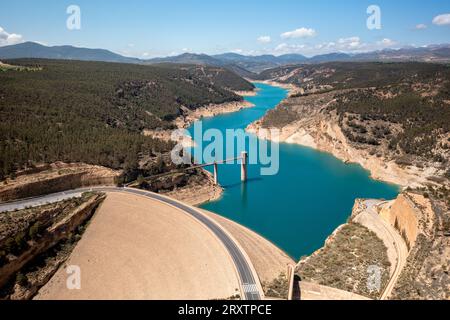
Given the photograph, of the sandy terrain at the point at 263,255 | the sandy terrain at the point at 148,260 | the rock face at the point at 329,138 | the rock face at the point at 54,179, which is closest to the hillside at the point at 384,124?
the rock face at the point at 329,138

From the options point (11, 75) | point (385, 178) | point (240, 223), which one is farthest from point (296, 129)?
point (11, 75)

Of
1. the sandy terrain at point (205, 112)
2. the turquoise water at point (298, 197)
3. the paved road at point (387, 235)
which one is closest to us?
the paved road at point (387, 235)

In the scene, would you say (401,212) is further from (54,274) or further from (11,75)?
(11,75)

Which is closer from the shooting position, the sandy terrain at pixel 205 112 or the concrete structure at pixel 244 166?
the concrete structure at pixel 244 166

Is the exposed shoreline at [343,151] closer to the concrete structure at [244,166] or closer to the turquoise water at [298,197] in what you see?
the turquoise water at [298,197]

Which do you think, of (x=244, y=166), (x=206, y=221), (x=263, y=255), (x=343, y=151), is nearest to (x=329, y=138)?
(x=343, y=151)
